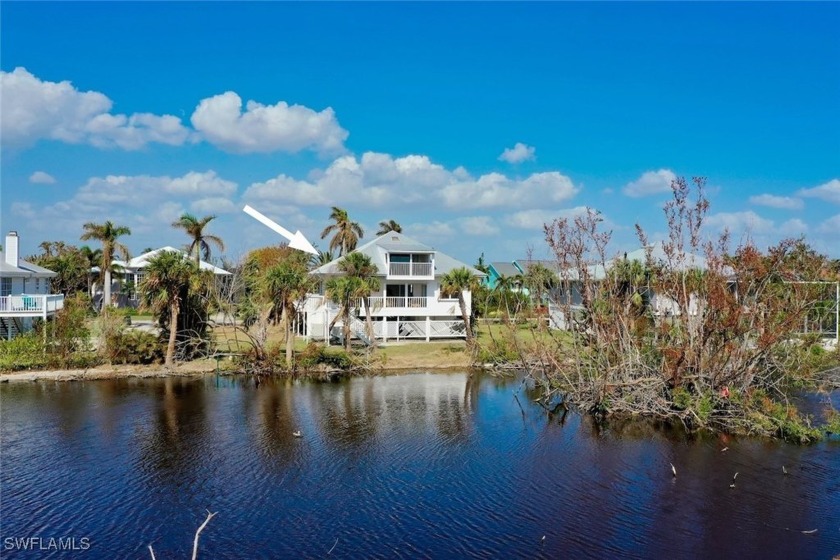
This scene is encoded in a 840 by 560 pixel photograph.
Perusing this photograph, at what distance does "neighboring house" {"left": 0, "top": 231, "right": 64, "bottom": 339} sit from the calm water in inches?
416

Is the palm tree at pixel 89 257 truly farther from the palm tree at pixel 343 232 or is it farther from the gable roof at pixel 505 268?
the gable roof at pixel 505 268

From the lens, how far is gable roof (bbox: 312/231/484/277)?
145 feet

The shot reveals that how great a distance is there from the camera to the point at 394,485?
18469mm

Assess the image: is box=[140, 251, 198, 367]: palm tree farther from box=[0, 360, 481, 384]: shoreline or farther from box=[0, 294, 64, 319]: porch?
box=[0, 294, 64, 319]: porch

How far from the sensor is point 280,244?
82312 mm

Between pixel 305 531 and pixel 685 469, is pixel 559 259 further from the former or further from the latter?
pixel 305 531

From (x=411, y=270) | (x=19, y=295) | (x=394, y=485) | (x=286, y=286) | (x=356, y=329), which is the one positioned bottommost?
(x=394, y=485)

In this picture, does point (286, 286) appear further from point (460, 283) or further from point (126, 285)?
point (126, 285)

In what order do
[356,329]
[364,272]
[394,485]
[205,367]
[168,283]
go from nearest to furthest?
[394,485] → [168,283] → [205,367] → [364,272] → [356,329]

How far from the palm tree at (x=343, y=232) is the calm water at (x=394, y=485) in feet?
113

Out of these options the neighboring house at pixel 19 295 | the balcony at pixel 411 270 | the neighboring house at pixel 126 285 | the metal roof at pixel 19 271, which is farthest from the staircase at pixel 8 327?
the balcony at pixel 411 270

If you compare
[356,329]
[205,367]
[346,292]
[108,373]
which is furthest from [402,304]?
[108,373]

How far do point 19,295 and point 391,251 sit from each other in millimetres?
21319

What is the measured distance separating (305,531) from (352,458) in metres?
5.17
